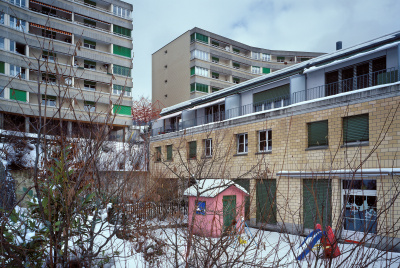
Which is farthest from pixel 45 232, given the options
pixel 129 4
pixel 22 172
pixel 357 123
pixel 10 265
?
pixel 129 4

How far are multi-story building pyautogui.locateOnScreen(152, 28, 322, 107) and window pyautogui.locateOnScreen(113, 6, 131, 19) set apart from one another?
7.95 metres

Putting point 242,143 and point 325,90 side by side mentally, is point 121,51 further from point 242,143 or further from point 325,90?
point 325,90

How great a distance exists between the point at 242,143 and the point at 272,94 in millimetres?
3705

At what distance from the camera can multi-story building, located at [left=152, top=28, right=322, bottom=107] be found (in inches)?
1596

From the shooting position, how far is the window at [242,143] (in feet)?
63.3

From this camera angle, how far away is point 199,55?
40.5 meters

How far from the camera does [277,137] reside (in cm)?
1695

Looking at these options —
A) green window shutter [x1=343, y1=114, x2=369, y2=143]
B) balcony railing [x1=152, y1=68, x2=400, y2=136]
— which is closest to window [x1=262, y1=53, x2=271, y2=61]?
balcony railing [x1=152, y1=68, x2=400, y2=136]

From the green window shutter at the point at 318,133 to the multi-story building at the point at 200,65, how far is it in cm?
2492

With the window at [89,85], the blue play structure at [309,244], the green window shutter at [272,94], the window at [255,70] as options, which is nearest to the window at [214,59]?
the window at [255,70]

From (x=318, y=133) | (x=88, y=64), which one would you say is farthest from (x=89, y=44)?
(x=318, y=133)

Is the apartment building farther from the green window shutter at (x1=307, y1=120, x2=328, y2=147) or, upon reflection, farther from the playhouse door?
the playhouse door

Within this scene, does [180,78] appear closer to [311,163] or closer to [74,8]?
[74,8]

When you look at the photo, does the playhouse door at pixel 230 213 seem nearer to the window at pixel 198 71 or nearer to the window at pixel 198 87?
the window at pixel 198 87
